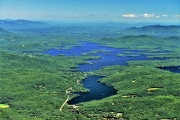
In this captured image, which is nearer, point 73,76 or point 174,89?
point 174,89

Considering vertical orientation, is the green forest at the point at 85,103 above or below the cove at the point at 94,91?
above

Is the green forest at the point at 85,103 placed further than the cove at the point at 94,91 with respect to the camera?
No

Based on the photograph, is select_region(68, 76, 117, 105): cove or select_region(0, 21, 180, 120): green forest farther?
select_region(68, 76, 117, 105): cove

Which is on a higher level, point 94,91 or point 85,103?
point 85,103

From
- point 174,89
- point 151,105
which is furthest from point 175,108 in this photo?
point 174,89

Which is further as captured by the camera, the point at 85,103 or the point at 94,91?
the point at 94,91

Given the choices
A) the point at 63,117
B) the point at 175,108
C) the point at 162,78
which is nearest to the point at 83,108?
the point at 63,117

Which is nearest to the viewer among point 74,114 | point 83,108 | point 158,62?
point 74,114

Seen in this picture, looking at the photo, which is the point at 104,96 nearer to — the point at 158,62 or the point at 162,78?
the point at 162,78

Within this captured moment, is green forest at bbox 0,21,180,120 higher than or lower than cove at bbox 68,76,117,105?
higher

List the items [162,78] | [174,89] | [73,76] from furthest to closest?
[73,76]
[162,78]
[174,89]
